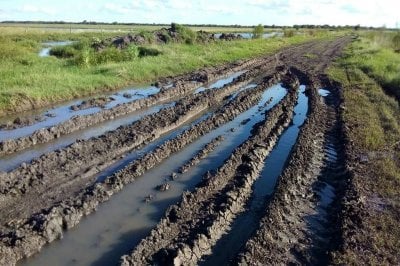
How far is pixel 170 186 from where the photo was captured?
11531mm

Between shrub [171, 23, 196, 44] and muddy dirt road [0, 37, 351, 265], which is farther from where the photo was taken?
shrub [171, 23, 196, 44]

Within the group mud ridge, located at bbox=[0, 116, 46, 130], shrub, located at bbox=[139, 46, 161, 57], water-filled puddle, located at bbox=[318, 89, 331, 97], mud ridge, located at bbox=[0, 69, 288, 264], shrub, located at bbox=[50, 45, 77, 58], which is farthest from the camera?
shrub, located at bbox=[50, 45, 77, 58]

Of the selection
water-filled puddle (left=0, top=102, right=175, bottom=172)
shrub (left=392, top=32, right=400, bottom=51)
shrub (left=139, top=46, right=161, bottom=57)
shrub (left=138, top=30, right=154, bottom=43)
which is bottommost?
water-filled puddle (left=0, top=102, right=175, bottom=172)

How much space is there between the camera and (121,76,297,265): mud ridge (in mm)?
7863

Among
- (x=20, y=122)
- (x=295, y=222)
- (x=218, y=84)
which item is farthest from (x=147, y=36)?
(x=295, y=222)

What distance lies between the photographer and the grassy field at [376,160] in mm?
8344

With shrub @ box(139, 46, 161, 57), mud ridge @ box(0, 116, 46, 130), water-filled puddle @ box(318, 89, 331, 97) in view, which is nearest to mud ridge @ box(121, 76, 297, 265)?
mud ridge @ box(0, 116, 46, 130)

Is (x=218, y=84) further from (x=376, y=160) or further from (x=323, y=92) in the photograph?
(x=376, y=160)

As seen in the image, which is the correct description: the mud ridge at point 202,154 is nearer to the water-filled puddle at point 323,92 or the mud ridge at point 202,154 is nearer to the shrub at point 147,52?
the water-filled puddle at point 323,92

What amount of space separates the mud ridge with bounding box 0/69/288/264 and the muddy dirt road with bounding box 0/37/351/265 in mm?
25

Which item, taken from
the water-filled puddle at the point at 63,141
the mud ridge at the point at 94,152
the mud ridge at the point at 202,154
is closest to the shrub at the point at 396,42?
the mud ridge at the point at 94,152

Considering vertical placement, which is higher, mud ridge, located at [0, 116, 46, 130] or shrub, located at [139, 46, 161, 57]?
shrub, located at [139, 46, 161, 57]

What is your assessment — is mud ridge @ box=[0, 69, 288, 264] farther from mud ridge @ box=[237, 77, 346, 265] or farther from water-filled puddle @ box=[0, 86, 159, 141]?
water-filled puddle @ box=[0, 86, 159, 141]

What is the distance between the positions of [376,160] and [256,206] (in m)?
4.77
